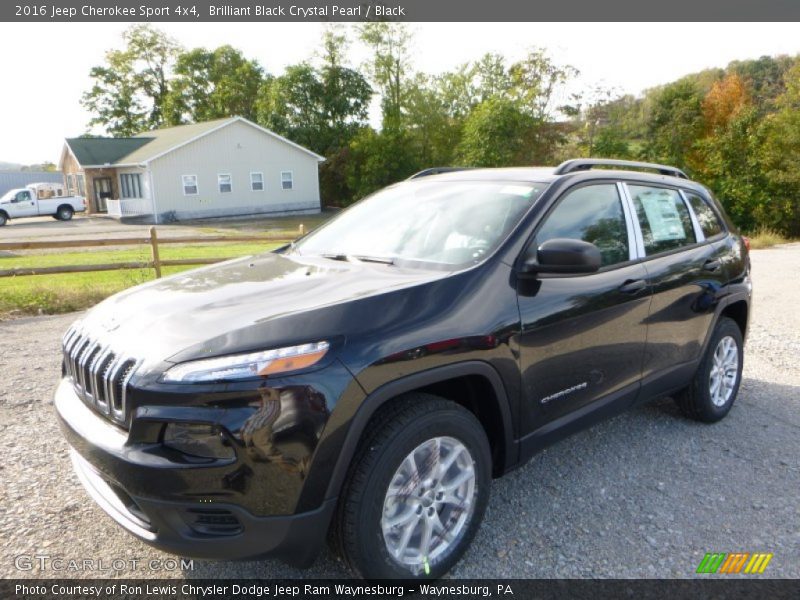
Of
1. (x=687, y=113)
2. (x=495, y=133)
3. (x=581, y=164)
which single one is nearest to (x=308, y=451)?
(x=581, y=164)

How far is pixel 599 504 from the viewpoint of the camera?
336cm

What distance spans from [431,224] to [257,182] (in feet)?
111

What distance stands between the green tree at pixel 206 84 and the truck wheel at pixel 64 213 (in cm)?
1954

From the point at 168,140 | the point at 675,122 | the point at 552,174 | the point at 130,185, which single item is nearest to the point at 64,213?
the point at 130,185

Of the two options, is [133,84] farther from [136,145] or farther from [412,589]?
[412,589]

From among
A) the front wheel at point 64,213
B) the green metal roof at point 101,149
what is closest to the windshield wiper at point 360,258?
the front wheel at point 64,213

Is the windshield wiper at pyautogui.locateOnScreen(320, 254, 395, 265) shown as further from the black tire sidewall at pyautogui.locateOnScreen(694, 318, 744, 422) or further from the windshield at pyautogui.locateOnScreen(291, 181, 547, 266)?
the black tire sidewall at pyautogui.locateOnScreen(694, 318, 744, 422)

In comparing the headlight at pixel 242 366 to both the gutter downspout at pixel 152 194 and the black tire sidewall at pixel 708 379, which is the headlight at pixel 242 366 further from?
the gutter downspout at pixel 152 194

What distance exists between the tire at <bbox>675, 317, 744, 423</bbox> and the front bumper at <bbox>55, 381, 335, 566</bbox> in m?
3.05

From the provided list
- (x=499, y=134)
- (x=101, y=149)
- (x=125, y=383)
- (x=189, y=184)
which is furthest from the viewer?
(x=101, y=149)

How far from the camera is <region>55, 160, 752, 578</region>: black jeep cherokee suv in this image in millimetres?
2176

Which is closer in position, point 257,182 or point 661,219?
point 661,219

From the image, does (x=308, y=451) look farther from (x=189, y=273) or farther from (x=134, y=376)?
(x=189, y=273)

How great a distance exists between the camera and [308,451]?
7.20 feet
